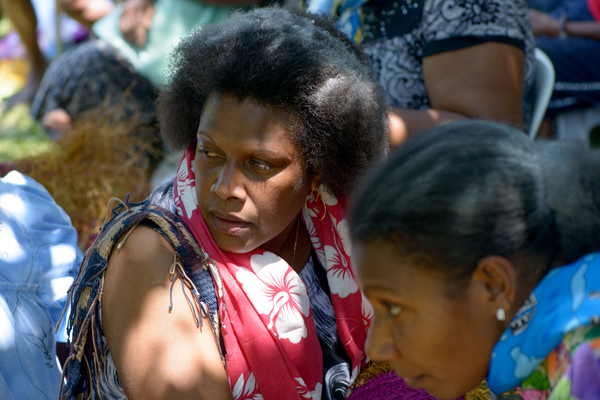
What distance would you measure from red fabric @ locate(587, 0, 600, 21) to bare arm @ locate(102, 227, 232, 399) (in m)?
3.62

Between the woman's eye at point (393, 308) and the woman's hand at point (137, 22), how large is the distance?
10.1ft

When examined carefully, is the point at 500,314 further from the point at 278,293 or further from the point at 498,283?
the point at 278,293

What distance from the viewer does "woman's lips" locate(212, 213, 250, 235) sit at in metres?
1.81

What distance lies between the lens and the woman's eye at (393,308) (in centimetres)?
137

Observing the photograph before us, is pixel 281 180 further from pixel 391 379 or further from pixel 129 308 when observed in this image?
pixel 391 379

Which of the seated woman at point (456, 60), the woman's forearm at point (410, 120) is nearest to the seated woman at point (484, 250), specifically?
the woman's forearm at point (410, 120)

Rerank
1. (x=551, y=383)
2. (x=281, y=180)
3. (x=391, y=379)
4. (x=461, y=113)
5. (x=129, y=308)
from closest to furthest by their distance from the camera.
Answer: (x=551, y=383), (x=129, y=308), (x=281, y=180), (x=391, y=379), (x=461, y=113)

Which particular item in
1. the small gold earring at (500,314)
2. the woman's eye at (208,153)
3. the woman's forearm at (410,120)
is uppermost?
the woman's eye at (208,153)

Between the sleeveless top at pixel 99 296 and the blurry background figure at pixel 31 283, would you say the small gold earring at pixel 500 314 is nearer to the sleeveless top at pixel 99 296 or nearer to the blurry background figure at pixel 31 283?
the sleeveless top at pixel 99 296

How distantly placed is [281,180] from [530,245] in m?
0.79

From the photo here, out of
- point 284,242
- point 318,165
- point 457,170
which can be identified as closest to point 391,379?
point 284,242

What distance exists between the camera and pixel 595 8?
13.6ft

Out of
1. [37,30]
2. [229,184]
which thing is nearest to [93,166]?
[229,184]

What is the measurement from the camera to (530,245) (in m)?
1.29
